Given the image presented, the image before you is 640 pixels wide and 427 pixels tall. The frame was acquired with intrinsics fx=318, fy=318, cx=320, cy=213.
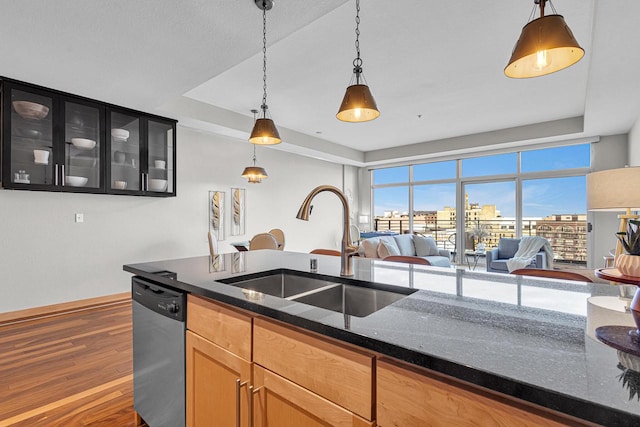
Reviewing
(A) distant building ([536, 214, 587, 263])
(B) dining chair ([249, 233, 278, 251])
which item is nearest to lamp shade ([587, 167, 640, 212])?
(B) dining chair ([249, 233, 278, 251])

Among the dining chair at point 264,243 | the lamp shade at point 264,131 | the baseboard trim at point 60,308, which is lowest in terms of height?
the baseboard trim at point 60,308

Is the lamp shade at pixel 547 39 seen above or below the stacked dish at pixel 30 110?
below

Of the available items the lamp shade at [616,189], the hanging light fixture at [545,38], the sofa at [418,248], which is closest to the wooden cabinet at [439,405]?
the hanging light fixture at [545,38]

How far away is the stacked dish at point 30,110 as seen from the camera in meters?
3.11

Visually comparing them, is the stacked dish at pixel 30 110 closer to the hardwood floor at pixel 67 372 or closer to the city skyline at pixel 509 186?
the hardwood floor at pixel 67 372

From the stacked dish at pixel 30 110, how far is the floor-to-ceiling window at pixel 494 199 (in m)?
6.74

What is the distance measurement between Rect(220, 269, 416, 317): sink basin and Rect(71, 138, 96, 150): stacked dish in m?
3.17

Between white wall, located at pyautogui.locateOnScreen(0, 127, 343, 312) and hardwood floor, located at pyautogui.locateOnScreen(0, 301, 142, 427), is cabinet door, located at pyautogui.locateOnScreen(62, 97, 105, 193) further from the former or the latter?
hardwood floor, located at pyautogui.locateOnScreen(0, 301, 142, 427)

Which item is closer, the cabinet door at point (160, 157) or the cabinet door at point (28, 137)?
the cabinet door at point (28, 137)

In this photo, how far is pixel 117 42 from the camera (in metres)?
2.44

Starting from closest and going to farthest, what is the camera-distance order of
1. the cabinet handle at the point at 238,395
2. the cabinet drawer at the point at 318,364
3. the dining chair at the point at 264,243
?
the cabinet drawer at the point at 318,364 < the cabinet handle at the point at 238,395 < the dining chair at the point at 264,243

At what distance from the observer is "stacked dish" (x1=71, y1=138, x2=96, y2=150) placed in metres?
3.44

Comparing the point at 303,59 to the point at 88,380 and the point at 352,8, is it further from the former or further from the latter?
the point at 88,380

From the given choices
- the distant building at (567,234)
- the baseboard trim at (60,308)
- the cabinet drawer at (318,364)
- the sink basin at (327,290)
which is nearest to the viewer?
the cabinet drawer at (318,364)
